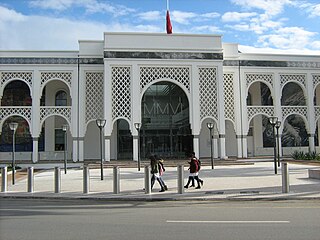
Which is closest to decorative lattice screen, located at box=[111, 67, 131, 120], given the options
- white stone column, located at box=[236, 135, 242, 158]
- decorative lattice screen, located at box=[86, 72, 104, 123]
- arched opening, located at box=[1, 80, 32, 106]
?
decorative lattice screen, located at box=[86, 72, 104, 123]

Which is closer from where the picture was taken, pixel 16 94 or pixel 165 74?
pixel 165 74

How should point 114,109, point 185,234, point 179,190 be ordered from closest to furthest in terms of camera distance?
point 185,234
point 179,190
point 114,109

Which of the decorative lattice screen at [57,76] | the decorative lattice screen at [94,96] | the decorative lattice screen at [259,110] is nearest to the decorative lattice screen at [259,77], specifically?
the decorative lattice screen at [259,110]

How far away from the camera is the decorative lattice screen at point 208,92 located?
2770cm

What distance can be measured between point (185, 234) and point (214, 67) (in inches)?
913

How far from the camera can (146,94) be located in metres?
30.4

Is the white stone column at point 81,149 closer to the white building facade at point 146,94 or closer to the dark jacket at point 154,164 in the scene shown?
the white building facade at point 146,94

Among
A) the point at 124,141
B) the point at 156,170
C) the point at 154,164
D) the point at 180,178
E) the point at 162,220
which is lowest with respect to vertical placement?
the point at 162,220

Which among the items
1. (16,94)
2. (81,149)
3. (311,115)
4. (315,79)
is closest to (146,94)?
(81,149)

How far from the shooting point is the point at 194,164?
12.6 meters

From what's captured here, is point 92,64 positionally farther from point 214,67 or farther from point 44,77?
point 214,67

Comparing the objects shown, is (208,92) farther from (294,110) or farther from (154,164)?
(154,164)

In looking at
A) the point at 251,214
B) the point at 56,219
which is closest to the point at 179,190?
the point at 251,214

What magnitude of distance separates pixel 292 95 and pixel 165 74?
14341mm
